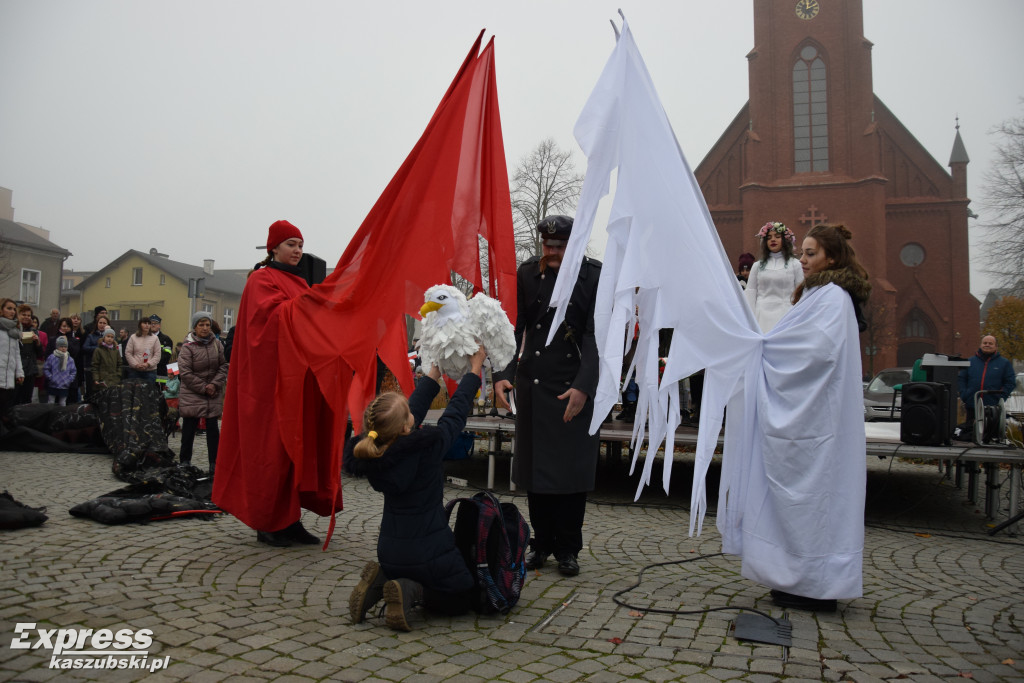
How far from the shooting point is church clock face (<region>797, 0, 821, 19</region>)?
39.3m

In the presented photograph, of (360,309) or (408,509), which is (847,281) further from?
(360,309)

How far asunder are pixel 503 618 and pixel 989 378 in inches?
370

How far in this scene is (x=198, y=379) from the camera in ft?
26.6

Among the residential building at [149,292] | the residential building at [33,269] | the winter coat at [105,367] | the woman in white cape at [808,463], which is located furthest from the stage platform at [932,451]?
the residential building at [149,292]

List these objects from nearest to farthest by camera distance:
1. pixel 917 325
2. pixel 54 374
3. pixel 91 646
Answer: pixel 91 646 → pixel 54 374 → pixel 917 325

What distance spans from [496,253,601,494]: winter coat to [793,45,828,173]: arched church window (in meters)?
38.8

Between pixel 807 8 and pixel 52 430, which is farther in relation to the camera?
pixel 807 8

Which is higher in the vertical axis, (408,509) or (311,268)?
(311,268)

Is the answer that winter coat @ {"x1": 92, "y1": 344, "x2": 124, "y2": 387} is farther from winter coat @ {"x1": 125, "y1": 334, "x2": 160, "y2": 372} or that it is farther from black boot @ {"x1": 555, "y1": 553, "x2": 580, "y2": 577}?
black boot @ {"x1": 555, "y1": 553, "x2": 580, "y2": 577}

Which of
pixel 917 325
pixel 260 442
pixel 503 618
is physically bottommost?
pixel 503 618

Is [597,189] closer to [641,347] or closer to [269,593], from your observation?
[641,347]

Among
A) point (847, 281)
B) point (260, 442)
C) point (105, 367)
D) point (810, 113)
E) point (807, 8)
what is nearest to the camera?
point (847, 281)

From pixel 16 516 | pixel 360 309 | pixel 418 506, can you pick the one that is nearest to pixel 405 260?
pixel 360 309

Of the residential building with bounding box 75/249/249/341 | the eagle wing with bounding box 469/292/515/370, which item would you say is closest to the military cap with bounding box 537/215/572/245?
the eagle wing with bounding box 469/292/515/370
